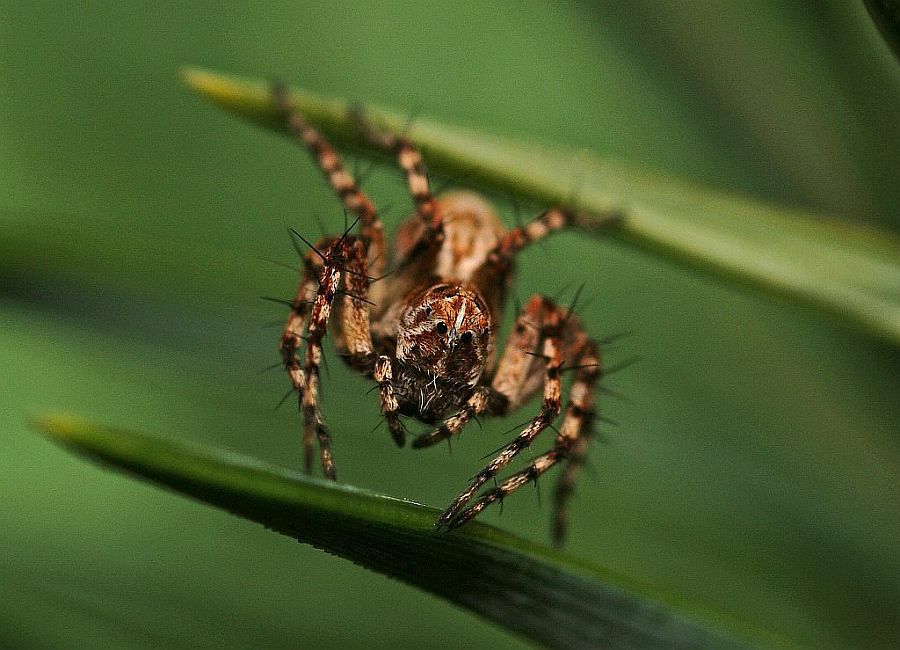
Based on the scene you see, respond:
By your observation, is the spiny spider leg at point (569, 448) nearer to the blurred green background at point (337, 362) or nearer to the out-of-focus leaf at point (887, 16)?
the blurred green background at point (337, 362)

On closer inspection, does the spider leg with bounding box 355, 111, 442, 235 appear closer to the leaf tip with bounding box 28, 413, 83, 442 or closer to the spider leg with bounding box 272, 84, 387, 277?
the spider leg with bounding box 272, 84, 387, 277

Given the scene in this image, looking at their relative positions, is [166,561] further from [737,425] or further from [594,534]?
[737,425]

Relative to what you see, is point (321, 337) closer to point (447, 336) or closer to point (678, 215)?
point (447, 336)

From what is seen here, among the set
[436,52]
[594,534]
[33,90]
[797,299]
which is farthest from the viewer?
[436,52]

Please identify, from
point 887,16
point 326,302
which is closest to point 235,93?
point 326,302

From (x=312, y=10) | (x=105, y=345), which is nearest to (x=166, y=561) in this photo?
(x=105, y=345)

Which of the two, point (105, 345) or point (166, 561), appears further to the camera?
point (166, 561)
